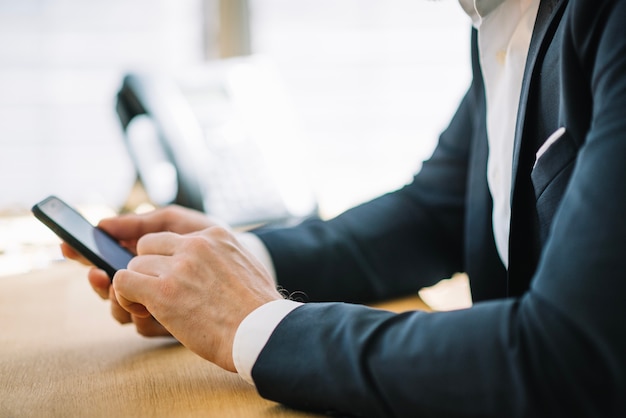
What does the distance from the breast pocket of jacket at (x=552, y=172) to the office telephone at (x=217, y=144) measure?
686mm

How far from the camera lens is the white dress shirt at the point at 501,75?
2.28 feet

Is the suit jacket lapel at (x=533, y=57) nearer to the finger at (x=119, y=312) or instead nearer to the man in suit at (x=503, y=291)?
the man in suit at (x=503, y=291)

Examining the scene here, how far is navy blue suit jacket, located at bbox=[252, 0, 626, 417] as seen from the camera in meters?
0.39

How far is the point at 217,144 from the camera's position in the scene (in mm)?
1235

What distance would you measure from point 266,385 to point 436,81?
1.50m

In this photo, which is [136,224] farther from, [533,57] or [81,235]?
[533,57]

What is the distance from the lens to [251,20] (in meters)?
1.82

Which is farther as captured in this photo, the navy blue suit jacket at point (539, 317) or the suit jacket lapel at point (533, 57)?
the suit jacket lapel at point (533, 57)

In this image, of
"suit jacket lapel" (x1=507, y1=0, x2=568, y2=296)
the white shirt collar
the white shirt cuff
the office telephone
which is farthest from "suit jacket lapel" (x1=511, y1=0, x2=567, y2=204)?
the office telephone

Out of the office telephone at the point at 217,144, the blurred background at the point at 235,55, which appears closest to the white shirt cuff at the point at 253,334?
the office telephone at the point at 217,144

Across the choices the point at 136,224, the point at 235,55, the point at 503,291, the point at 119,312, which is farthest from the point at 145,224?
the point at 235,55

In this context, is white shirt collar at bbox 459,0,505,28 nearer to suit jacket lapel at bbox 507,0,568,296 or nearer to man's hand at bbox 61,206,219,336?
suit jacket lapel at bbox 507,0,568,296

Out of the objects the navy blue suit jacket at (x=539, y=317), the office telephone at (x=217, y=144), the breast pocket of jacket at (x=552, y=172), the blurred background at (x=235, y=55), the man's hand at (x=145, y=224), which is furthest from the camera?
the blurred background at (x=235, y=55)

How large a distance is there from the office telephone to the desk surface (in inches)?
14.4
